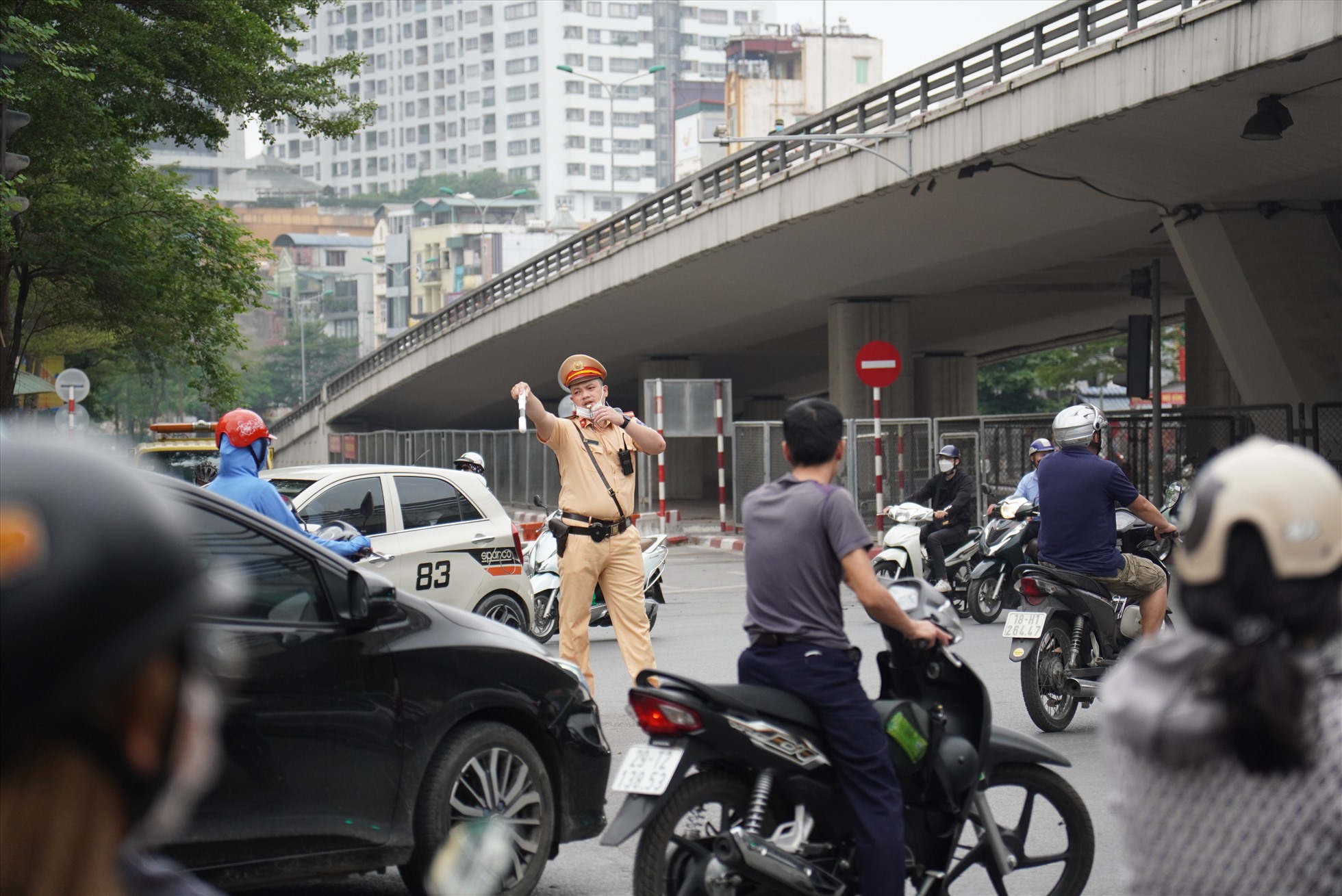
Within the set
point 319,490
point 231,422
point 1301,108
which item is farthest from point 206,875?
point 1301,108

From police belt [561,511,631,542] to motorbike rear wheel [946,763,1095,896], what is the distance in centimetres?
310

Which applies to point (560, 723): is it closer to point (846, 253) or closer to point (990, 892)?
point (990, 892)

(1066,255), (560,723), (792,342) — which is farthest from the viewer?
(792,342)

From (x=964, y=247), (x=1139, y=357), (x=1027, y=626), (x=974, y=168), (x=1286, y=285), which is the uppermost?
(x=974, y=168)

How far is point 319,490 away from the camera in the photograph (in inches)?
456

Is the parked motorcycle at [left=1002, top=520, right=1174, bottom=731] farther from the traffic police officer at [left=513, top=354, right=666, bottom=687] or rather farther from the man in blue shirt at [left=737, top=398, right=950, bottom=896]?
the man in blue shirt at [left=737, top=398, right=950, bottom=896]

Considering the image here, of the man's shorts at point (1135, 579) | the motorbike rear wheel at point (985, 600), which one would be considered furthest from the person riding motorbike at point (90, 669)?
the motorbike rear wheel at point (985, 600)

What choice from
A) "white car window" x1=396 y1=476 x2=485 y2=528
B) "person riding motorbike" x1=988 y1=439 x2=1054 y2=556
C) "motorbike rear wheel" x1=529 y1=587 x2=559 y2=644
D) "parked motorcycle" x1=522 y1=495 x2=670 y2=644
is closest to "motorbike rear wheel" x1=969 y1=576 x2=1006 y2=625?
"person riding motorbike" x1=988 y1=439 x2=1054 y2=556

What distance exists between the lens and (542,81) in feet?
515

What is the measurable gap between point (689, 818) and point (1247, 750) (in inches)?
100

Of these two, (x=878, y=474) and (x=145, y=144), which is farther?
(x=145, y=144)

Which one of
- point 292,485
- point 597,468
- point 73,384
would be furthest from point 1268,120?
point 73,384

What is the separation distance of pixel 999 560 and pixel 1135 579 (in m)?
5.43

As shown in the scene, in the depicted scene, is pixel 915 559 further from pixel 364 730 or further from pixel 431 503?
pixel 364 730
